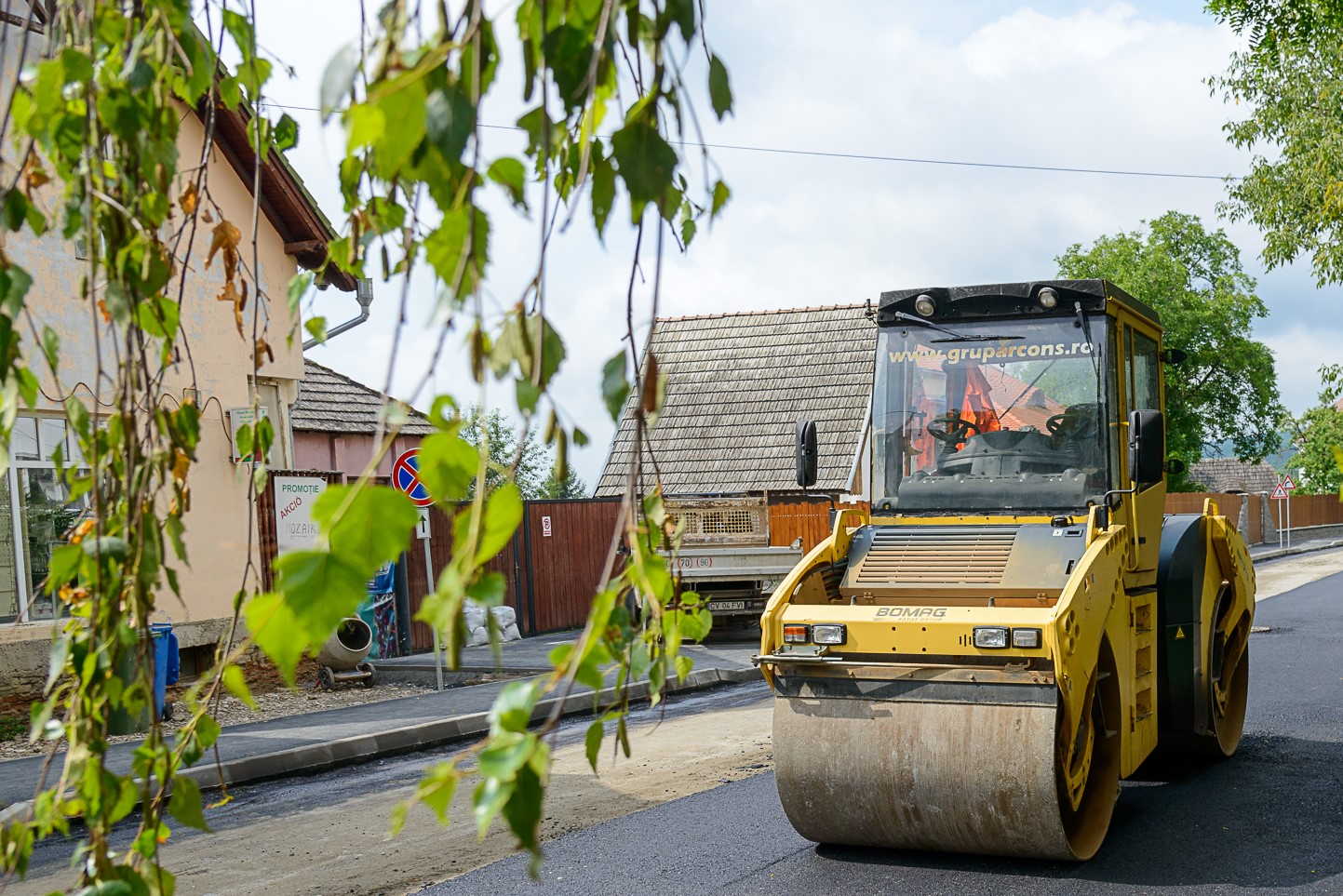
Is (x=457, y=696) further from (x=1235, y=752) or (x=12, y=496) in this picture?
(x=1235, y=752)

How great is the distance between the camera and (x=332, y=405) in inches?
1046

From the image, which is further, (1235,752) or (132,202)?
(1235,752)

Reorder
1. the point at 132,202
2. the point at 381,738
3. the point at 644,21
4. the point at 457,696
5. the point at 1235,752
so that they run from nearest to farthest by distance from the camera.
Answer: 1. the point at 644,21
2. the point at 132,202
3. the point at 1235,752
4. the point at 381,738
5. the point at 457,696

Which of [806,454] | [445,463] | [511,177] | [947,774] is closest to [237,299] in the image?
[511,177]

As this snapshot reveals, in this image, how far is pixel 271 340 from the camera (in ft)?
47.9

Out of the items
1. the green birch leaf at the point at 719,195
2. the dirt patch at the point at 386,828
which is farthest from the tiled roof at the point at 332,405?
the green birch leaf at the point at 719,195

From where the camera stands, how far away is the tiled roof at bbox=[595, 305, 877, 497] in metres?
27.9

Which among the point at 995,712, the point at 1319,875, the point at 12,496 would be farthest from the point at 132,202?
the point at 12,496

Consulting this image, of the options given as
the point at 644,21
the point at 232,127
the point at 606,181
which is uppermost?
the point at 232,127

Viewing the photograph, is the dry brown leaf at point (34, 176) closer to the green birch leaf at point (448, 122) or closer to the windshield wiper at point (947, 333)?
the green birch leaf at point (448, 122)

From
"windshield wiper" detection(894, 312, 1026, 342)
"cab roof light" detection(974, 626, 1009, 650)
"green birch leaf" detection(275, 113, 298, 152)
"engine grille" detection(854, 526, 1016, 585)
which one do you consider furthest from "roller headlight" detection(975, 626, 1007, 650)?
"green birch leaf" detection(275, 113, 298, 152)

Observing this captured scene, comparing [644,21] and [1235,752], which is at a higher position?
[644,21]

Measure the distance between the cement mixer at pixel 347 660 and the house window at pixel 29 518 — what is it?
2.99 metres

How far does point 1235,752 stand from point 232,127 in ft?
38.6
